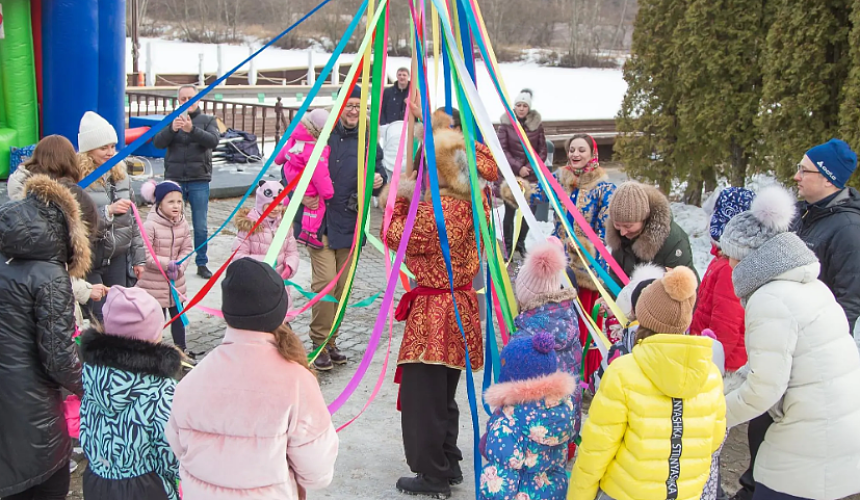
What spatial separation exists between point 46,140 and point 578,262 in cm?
301

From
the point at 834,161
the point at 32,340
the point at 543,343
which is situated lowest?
the point at 32,340

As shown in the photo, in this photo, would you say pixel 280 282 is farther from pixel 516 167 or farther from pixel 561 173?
pixel 516 167

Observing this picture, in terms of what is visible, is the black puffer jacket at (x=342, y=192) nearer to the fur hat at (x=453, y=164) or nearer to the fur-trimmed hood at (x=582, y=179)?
the fur-trimmed hood at (x=582, y=179)

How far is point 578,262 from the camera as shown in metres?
4.87

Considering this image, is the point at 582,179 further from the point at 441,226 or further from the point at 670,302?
the point at 670,302

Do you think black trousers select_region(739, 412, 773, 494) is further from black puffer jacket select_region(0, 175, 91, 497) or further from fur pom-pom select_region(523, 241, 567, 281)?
black puffer jacket select_region(0, 175, 91, 497)

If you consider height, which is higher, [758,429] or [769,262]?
[769,262]

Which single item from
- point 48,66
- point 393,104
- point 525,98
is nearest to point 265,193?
point 525,98

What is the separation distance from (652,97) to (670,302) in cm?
723

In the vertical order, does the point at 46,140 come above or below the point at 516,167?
above

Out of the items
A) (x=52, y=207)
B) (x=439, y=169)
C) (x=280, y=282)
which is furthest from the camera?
(x=439, y=169)

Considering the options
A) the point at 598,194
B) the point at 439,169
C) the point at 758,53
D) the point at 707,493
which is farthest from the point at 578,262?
the point at 758,53

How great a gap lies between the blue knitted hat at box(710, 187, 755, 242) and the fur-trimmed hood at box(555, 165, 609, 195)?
1075 millimetres

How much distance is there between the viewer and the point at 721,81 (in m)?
8.68
